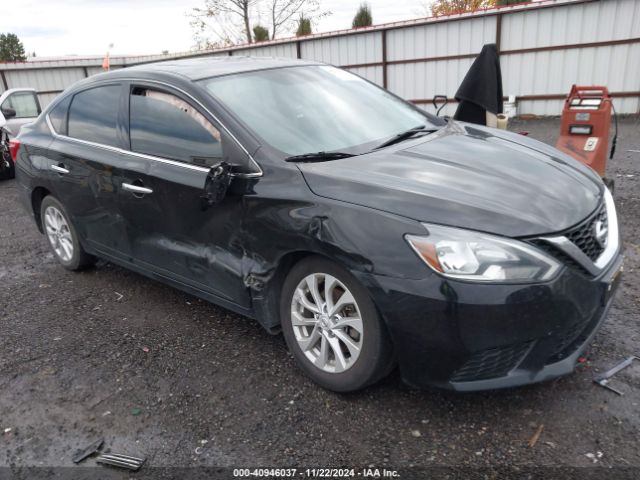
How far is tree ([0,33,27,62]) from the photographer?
131 feet

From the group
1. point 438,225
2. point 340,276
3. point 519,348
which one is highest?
point 438,225

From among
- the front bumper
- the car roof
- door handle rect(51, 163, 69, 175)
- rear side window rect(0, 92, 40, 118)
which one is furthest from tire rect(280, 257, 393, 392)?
rear side window rect(0, 92, 40, 118)

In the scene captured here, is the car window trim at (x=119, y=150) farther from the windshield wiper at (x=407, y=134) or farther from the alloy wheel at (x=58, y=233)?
the windshield wiper at (x=407, y=134)

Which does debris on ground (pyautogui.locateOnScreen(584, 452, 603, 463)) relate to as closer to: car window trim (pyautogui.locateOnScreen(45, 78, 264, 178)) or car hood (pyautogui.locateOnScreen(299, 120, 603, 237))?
car hood (pyautogui.locateOnScreen(299, 120, 603, 237))

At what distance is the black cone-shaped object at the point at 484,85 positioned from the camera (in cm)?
591

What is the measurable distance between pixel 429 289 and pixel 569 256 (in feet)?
2.04

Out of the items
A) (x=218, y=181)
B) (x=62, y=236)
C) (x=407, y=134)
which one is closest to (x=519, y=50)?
(x=407, y=134)

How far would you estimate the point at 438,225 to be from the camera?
2271mm

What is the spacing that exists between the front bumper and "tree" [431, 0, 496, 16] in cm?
2711

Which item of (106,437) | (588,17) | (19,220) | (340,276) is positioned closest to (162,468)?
(106,437)

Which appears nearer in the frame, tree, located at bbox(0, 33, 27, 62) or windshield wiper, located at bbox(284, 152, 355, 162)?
windshield wiper, located at bbox(284, 152, 355, 162)

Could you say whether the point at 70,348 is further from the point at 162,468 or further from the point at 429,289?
the point at 429,289

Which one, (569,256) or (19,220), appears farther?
(19,220)

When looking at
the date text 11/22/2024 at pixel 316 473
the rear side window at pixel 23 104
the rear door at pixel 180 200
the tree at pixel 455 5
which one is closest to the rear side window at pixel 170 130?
the rear door at pixel 180 200
